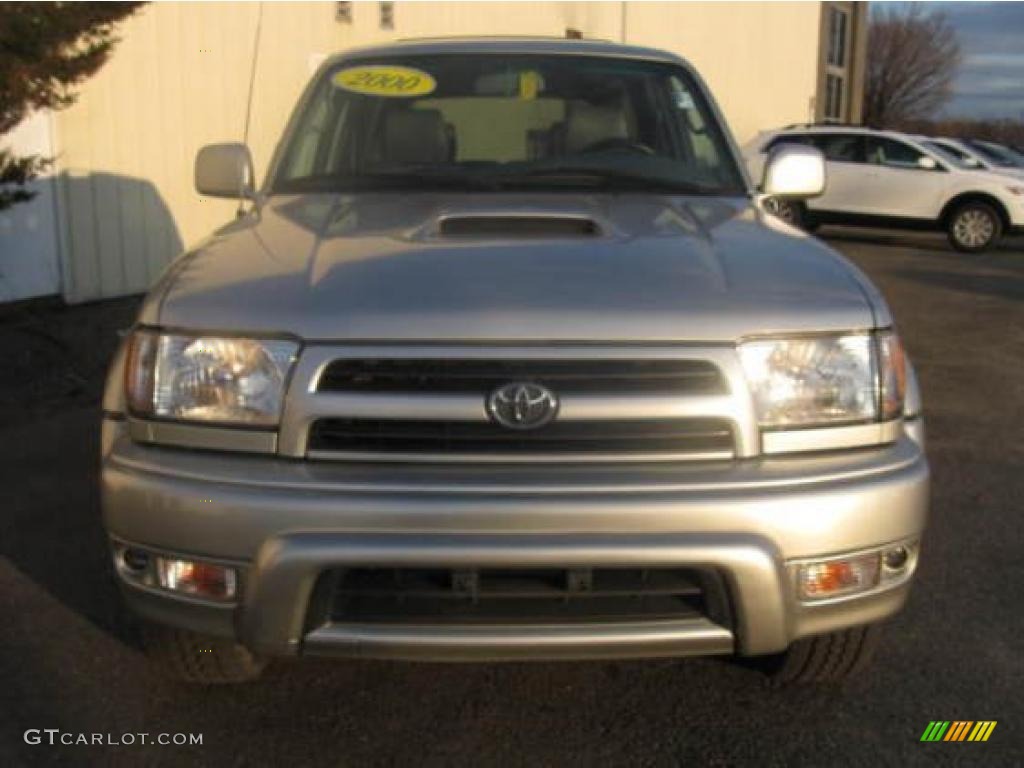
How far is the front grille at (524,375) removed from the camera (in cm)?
263

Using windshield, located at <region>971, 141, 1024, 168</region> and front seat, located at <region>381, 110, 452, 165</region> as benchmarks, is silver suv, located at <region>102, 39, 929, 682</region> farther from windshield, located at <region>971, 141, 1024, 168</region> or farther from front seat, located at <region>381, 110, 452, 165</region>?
windshield, located at <region>971, 141, 1024, 168</region>

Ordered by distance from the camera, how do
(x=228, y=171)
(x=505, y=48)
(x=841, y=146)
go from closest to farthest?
(x=228, y=171) → (x=505, y=48) → (x=841, y=146)

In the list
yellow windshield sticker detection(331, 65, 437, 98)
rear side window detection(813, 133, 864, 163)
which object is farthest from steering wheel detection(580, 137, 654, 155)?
rear side window detection(813, 133, 864, 163)

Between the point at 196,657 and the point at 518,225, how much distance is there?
4.84ft

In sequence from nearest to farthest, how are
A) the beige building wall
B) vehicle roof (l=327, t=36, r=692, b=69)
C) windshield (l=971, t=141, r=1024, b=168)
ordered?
vehicle roof (l=327, t=36, r=692, b=69), the beige building wall, windshield (l=971, t=141, r=1024, b=168)

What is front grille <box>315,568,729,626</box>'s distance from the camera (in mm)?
2621

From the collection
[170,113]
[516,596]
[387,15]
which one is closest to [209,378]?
[516,596]

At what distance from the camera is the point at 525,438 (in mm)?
2633

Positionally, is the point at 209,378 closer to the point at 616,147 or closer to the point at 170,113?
the point at 616,147

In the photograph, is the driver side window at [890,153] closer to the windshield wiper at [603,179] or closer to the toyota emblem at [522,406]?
the windshield wiper at [603,179]

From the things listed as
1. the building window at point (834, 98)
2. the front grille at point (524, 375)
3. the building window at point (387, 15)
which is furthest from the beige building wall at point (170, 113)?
the building window at point (834, 98)

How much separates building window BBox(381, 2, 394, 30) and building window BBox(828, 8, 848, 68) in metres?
17.3

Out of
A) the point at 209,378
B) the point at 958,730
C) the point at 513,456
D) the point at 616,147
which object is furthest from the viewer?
the point at 616,147

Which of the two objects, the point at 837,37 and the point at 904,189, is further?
the point at 837,37
